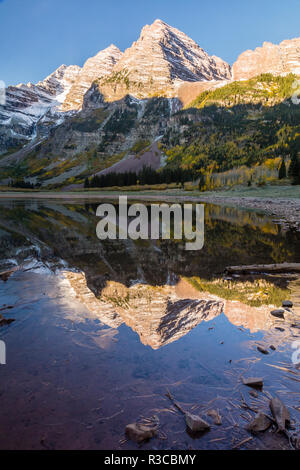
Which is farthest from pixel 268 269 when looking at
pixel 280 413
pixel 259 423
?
pixel 259 423

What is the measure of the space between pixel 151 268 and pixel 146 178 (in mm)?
136687

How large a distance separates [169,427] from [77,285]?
313 inches

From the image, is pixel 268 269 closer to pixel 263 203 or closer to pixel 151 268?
pixel 151 268

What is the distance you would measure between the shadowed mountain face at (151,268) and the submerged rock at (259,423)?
2.82 m

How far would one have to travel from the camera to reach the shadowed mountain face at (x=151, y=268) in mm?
8258

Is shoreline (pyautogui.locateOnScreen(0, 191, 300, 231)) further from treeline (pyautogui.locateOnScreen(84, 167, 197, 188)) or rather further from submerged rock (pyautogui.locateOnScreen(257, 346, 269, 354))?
treeline (pyautogui.locateOnScreen(84, 167, 197, 188))

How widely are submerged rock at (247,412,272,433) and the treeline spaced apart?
12938 centimetres

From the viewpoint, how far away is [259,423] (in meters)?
4.23

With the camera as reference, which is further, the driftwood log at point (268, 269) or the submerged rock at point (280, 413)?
the driftwood log at point (268, 269)

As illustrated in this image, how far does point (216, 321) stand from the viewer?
8.12m

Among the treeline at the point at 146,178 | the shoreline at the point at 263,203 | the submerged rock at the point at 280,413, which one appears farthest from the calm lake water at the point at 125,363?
the treeline at the point at 146,178

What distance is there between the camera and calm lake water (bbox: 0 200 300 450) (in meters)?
4.21

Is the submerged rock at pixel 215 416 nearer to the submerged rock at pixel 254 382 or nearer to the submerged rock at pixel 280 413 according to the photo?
the submerged rock at pixel 280 413
